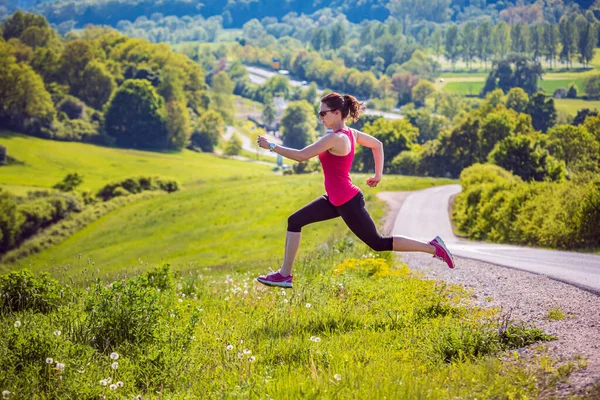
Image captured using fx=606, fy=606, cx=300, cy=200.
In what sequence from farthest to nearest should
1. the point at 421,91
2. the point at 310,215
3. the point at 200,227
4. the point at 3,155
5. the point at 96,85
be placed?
the point at 421,91
the point at 96,85
the point at 3,155
the point at 200,227
the point at 310,215

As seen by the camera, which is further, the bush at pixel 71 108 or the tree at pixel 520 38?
the tree at pixel 520 38

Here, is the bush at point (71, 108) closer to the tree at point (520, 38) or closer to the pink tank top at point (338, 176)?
the tree at point (520, 38)

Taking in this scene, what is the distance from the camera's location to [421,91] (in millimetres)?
196125

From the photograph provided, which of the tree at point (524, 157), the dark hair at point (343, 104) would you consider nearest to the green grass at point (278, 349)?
the dark hair at point (343, 104)

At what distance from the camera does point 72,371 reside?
5.57m

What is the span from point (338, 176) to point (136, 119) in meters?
141

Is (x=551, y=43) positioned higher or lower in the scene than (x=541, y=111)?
higher

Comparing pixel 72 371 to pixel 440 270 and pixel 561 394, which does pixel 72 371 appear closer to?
pixel 561 394

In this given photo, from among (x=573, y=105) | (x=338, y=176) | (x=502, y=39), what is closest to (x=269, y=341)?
(x=338, y=176)

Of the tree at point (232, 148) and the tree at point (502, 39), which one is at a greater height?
the tree at point (502, 39)

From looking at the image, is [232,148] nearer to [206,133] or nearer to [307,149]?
[206,133]

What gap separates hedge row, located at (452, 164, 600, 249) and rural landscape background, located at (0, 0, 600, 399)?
0.30 feet

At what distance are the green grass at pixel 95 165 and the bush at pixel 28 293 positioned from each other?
276 ft

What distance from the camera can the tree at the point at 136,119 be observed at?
140375 millimetres
